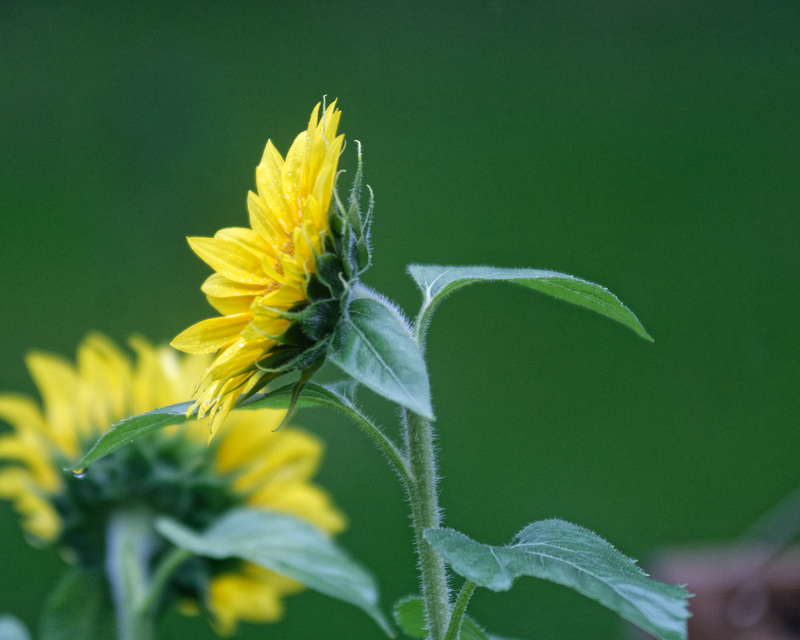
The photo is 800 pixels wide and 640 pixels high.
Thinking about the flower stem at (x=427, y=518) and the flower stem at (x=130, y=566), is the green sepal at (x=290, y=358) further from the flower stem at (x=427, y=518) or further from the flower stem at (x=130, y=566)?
the flower stem at (x=130, y=566)

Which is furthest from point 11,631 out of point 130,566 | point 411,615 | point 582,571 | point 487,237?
point 487,237

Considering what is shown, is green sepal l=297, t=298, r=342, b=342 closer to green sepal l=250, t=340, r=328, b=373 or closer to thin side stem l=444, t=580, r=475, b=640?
green sepal l=250, t=340, r=328, b=373

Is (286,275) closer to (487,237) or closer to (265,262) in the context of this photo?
(265,262)

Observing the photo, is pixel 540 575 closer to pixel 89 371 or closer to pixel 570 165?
pixel 89 371

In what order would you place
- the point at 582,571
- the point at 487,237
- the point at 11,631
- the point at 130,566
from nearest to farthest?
the point at 582,571 < the point at 11,631 < the point at 130,566 < the point at 487,237

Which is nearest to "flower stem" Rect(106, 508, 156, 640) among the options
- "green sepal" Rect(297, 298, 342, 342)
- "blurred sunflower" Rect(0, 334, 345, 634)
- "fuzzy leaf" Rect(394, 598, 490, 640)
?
"blurred sunflower" Rect(0, 334, 345, 634)

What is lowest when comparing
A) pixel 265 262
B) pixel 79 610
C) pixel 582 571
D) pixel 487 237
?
pixel 79 610

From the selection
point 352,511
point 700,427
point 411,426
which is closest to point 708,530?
point 700,427

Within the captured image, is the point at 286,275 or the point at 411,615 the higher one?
the point at 286,275

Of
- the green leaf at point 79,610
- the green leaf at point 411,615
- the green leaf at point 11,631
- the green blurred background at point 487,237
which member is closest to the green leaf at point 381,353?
the green leaf at point 411,615
